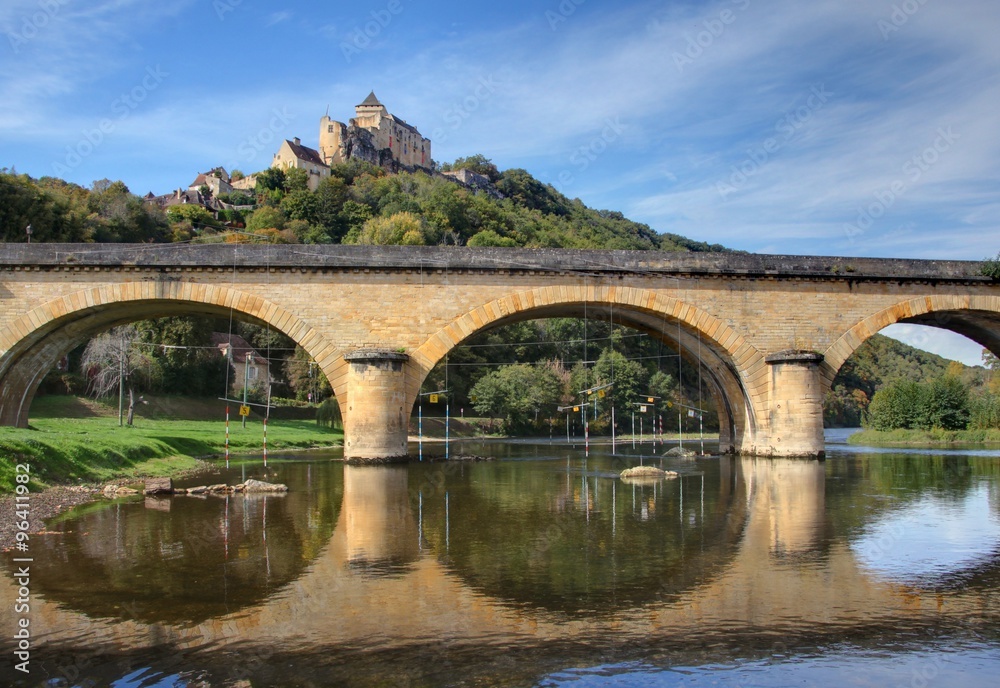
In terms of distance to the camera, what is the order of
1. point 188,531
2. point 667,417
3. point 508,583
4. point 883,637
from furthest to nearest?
point 667,417
point 188,531
point 508,583
point 883,637

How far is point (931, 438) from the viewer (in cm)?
3581

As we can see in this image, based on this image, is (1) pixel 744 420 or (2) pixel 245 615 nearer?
(2) pixel 245 615

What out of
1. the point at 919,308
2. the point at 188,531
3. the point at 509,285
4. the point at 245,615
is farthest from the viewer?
the point at 919,308

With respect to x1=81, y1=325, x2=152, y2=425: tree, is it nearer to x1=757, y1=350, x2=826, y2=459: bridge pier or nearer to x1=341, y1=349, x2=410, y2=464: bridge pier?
x1=341, y1=349, x2=410, y2=464: bridge pier

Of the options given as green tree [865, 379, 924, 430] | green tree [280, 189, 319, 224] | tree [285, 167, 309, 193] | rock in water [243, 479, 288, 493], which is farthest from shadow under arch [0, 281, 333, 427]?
tree [285, 167, 309, 193]

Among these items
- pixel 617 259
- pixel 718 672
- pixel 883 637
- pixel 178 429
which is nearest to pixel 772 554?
pixel 883 637

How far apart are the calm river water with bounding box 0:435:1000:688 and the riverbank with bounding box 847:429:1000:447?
23.1 metres

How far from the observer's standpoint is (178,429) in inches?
1251

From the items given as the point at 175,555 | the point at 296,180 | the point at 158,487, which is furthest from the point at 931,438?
the point at 296,180

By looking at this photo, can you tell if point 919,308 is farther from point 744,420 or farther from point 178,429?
point 178,429

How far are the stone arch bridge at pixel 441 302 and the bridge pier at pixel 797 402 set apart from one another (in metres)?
0.04

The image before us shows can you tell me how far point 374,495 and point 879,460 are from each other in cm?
1623

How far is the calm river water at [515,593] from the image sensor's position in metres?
5.30

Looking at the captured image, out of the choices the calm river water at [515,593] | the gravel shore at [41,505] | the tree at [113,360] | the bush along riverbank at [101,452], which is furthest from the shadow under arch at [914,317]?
the tree at [113,360]
